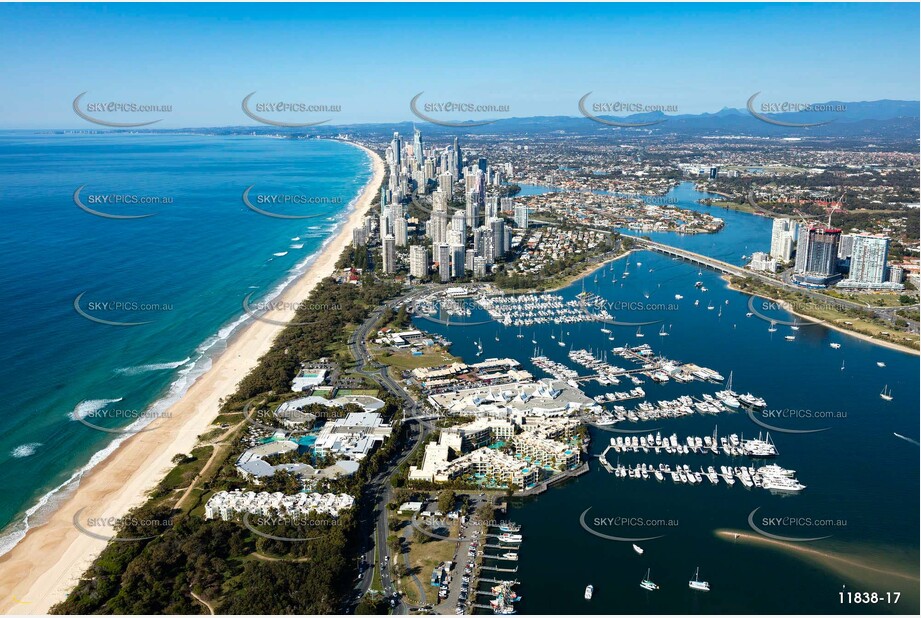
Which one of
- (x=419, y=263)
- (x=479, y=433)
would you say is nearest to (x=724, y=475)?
(x=479, y=433)

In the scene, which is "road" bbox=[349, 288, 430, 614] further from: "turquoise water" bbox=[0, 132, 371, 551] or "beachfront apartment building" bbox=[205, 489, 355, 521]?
"turquoise water" bbox=[0, 132, 371, 551]

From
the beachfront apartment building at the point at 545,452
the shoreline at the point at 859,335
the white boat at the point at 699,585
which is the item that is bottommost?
the white boat at the point at 699,585

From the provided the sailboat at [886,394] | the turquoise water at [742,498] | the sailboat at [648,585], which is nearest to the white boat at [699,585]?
the turquoise water at [742,498]

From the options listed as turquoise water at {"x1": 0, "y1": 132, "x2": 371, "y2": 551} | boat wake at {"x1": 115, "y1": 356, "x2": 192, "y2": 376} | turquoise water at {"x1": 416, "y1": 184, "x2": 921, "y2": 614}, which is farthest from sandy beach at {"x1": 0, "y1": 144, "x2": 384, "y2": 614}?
turquoise water at {"x1": 416, "y1": 184, "x2": 921, "y2": 614}

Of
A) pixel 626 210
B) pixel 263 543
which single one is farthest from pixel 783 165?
pixel 263 543

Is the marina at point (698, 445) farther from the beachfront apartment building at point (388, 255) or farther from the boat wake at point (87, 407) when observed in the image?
the beachfront apartment building at point (388, 255)

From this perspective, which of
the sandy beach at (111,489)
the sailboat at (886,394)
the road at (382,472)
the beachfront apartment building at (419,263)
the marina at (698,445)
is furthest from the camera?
the beachfront apartment building at (419,263)

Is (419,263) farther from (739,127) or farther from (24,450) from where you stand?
(739,127)
